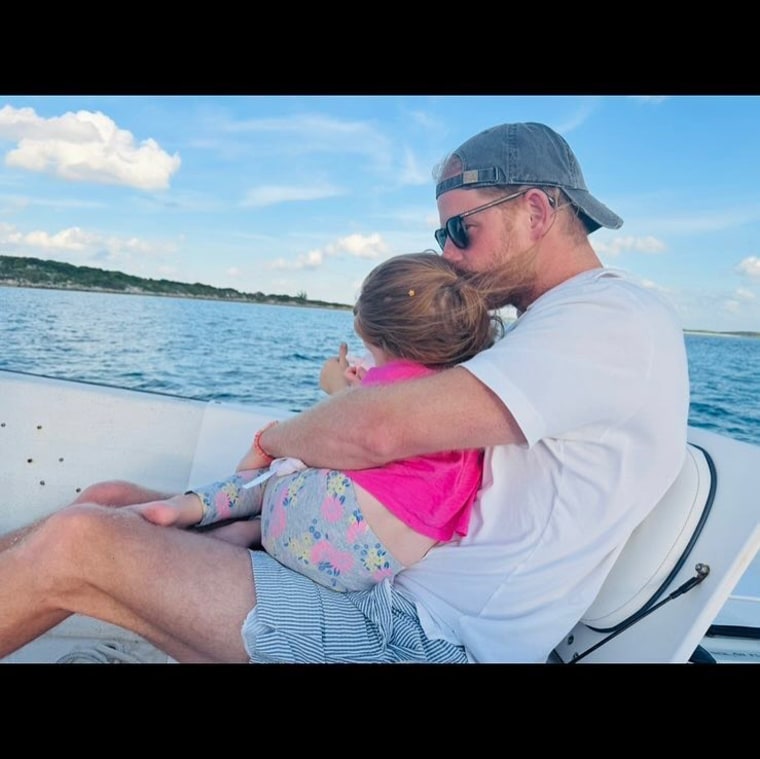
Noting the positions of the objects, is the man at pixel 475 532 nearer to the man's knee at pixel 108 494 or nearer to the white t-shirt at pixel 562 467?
the white t-shirt at pixel 562 467

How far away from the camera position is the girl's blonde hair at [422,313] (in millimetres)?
1415

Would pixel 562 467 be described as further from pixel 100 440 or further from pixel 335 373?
pixel 100 440

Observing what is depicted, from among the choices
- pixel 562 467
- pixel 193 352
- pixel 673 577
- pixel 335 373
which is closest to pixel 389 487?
pixel 562 467

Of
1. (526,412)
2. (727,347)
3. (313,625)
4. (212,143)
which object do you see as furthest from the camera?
(727,347)

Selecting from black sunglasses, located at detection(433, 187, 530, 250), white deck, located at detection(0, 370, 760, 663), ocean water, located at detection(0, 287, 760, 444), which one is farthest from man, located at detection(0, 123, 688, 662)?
ocean water, located at detection(0, 287, 760, 444)

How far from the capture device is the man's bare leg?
125 centimetres

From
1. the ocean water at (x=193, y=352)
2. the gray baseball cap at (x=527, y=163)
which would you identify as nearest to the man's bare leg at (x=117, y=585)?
the gray baseball cap at (x=527, y=163)

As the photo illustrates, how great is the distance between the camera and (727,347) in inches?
1405

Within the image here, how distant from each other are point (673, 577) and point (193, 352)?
54.1 ft

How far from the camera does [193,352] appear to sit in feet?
55.8
